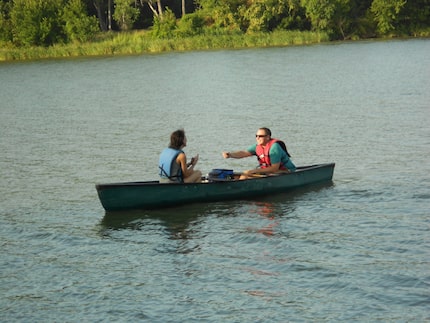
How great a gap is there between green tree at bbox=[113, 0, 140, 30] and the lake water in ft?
138

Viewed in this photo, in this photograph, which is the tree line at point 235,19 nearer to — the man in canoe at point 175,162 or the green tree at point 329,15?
the green tree at point 329,15

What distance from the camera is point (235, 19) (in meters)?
71.4

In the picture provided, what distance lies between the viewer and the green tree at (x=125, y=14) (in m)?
72.2

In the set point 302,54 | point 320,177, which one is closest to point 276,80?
point 302,54

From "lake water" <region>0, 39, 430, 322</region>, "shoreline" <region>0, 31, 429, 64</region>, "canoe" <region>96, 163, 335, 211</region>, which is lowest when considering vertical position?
"lake water" <region>0, 39, 430, 322</region>

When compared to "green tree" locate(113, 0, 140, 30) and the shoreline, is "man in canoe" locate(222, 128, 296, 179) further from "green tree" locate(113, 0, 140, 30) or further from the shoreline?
"green tree" locate(113, 0, 140, 30)

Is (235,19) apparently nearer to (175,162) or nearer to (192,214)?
(175,162)

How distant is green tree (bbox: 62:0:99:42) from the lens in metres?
69.9

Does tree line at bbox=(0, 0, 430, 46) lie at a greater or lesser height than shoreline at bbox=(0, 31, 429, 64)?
greater

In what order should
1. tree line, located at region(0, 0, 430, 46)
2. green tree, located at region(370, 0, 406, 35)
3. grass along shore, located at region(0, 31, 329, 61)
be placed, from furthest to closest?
tree line, located at region(0, 0, 430, 46)
green tree, located at region(370, 0, 406, 35)
grass along shore, located at region(0, 31, 329, 61)

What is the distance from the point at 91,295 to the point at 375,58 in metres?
39.0

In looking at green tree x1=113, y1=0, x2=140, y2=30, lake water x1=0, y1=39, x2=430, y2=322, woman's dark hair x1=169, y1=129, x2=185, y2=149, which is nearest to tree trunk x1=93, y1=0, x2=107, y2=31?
green tree x1=113, y1=0, x2=140, y2=30

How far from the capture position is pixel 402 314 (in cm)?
975

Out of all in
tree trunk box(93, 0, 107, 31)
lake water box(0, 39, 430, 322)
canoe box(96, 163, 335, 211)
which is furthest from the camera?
tree trunk box(93, 0, 107, 31)
